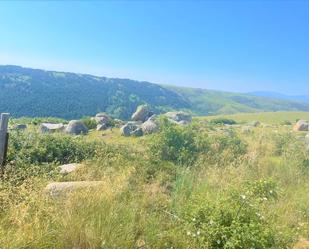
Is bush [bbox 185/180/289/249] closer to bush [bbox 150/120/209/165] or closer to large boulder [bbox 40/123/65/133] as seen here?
bush [bbox 150/120/209/165]

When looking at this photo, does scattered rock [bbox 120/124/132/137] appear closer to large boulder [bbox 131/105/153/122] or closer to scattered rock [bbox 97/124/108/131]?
scattered rock [bbox 97/124/108/131]

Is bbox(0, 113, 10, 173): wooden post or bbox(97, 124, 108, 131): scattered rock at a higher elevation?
bbox(0, 113, 10, 173): wooden post

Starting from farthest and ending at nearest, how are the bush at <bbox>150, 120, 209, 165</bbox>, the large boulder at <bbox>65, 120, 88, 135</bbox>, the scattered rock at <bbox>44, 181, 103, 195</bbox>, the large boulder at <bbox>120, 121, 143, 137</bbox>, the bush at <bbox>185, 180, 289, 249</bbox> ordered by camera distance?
the large boulder at <bbox>65, 120, 88, 135</bbox>
the large boulder at <bbox>120, 121, 143, 137</bbox>
the bush at <bbox>150, 120, 209, 165</bbox>
the scattered rock at <bbox>44, 181, 103, 195</bbox>
the bush at <bbox>185, 180, 289, 249</bbox>

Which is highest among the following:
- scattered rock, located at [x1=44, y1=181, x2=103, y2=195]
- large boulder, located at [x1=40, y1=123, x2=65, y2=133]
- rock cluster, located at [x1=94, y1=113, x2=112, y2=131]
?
scattered rock, located at [x1=44, y1=181, x2=103, y2=195]

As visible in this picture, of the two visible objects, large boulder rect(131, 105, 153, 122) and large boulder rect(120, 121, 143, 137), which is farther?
large boulder rect(131, 105, 153, 122)

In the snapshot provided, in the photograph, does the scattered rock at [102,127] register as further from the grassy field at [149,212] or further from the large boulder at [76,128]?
the grassy field at [149,212]

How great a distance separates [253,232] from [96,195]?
256 centimetres

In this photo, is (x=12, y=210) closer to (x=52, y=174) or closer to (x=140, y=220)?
(x=140, y=220)

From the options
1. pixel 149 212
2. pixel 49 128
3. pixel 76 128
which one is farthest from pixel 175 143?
pixel 49 128

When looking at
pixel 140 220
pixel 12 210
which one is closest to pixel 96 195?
pixel 140 220

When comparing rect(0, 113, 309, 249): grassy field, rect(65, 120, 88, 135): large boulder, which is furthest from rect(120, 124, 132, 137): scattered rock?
rect(0, 113, 309, 249): grassy field

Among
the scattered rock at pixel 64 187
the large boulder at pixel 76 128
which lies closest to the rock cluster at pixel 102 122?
the large boulder at pixel 76 128

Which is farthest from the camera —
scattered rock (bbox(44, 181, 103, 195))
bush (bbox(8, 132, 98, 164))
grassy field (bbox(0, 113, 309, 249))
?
bush (bbox(8, 132, 98, 164))

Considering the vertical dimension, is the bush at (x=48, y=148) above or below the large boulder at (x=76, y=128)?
above
